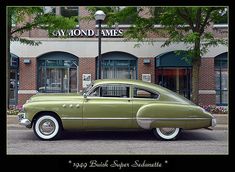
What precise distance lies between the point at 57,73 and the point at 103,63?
9.02 feet

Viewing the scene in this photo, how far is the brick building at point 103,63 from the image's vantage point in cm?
2025

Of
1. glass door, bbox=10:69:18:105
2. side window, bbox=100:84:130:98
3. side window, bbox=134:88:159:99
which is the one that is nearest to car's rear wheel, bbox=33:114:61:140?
side window, bbox=100:84:130:98

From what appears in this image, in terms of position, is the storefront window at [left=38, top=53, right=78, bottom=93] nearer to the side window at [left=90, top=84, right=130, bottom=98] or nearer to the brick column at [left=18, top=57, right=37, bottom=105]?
the brick column at [left=18, top=57, right=37, bottom=105]

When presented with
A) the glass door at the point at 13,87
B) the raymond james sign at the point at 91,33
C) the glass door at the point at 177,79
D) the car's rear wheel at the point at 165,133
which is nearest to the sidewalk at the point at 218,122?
the car's rear wheel at the point at 165,133

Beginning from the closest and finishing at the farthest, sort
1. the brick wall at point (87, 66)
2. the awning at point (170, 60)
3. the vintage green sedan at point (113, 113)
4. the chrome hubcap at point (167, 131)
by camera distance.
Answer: the vintage green sedan at point (113, 113)
the chrome hubcap at point (167, 131)
the awning at point (170, 60)
the brick wall at point (87, 66)

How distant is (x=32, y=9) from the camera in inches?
538

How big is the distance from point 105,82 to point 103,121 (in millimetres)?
1020

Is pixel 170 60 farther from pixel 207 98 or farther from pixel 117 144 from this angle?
pixel 117 144

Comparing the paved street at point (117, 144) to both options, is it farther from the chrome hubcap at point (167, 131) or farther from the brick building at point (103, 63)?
the brick building at point (103, 63)

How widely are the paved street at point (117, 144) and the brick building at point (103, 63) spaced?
33.3 ft

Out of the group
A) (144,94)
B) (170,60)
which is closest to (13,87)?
(170,60)

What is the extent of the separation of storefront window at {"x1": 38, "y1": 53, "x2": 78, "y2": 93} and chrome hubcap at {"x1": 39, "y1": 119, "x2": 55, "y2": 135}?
11809 millimetres
